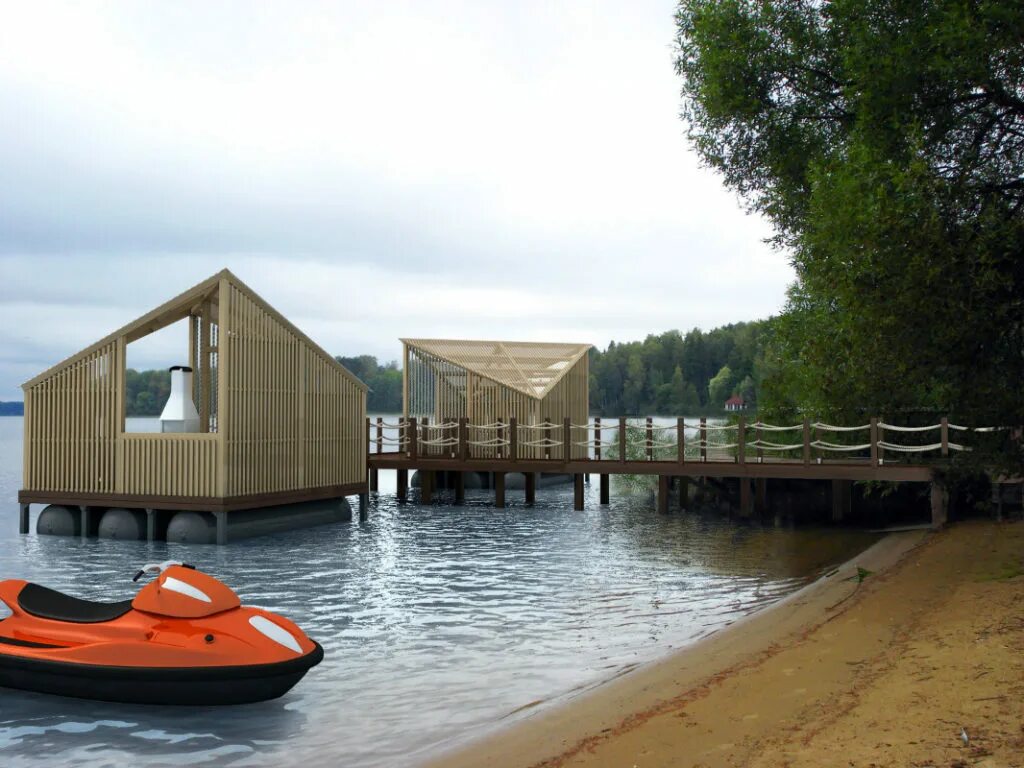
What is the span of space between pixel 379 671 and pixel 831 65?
38.7ft

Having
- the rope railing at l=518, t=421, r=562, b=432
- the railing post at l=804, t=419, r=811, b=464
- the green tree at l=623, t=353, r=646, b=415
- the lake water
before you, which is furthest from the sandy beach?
the green tree at l=623, t=353, r=646, b=415

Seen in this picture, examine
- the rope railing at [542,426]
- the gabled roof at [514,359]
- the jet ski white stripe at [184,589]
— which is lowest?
the jet ski white stripe at [184,589]

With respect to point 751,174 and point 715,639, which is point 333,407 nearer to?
point 751,174

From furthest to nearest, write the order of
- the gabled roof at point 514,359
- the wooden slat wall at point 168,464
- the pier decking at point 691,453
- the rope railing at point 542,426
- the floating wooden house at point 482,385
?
the gabled roof at point 514,359
the floating wooden house at point 482,385
the rope railing at point 542,426
the pier decking at point 691,453
the wooden slat wall at point 168,464

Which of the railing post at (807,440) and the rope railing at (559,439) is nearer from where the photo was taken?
the railing post at (807,440)

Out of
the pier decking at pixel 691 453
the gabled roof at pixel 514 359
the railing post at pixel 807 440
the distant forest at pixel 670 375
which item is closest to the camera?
the pier decking at pixel 691 453

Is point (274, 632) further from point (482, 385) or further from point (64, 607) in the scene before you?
point (482, 385)

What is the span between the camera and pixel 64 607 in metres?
8.88

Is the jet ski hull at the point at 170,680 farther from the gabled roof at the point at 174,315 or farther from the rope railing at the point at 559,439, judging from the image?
the rope railing at the point at 559,439

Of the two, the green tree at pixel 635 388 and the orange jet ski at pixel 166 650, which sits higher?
the green tree at pixel 635 388

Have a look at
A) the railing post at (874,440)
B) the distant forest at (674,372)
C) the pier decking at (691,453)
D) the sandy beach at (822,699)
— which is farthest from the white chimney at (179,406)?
the distant forest at (674,372)

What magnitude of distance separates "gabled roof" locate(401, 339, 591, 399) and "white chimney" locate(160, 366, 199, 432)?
10495 millimetres

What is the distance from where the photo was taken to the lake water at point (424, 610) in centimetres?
753

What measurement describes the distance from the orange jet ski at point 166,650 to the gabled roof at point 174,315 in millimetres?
10732
